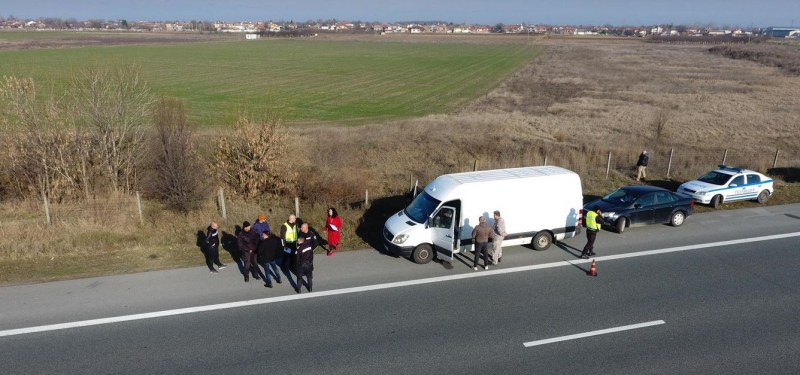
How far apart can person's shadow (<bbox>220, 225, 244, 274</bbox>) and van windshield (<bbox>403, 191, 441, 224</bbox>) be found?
429 centimetres

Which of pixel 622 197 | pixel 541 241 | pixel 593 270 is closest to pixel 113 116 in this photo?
pixel 541 241

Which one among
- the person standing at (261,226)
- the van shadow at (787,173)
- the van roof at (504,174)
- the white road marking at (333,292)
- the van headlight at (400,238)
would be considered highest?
the van roof at (504,174)

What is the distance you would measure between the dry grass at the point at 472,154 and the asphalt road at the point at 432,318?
1796 millimetres

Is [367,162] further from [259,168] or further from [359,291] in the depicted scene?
[359,291]

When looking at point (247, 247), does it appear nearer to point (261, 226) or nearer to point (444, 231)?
point (261, 226)

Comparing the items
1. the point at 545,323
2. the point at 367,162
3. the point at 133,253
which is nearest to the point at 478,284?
the point at 545,323

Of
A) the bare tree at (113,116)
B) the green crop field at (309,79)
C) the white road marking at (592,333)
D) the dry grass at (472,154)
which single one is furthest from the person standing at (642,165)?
the bare tree at (113,116)

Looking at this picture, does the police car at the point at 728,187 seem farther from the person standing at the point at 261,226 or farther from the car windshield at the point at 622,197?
the person standing at the point at 261,226

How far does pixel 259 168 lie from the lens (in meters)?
18.3

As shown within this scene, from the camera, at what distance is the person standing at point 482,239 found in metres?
12.2

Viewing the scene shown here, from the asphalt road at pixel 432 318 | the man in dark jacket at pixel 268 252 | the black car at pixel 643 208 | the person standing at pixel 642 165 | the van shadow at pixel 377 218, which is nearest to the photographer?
the asphalt road at pixel 432 318

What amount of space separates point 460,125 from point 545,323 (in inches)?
909

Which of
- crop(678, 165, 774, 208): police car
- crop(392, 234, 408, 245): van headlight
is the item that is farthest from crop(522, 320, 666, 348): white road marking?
crop(678, 165, 774, 208): police car

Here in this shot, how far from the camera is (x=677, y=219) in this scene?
15914mm
